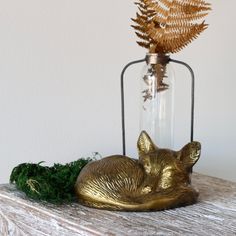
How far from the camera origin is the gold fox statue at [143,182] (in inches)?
29.5

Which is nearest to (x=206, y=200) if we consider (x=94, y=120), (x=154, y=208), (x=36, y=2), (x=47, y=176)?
(x=154, y=208)

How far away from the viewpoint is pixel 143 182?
76 cm

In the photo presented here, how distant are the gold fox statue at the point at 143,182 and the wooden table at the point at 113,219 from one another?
0.01 m

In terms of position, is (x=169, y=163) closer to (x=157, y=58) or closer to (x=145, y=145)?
(x=145, y=145)

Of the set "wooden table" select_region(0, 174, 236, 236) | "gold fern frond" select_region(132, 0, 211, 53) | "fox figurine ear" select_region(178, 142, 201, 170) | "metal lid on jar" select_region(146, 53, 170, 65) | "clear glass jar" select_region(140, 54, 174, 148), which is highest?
"gold fern frond" select_region(132, 0, 211, 53)

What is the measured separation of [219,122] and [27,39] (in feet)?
1.65

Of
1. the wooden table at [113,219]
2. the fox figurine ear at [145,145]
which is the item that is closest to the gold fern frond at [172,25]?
the fox figurine ear at [145,145]

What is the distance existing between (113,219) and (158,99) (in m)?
0.25

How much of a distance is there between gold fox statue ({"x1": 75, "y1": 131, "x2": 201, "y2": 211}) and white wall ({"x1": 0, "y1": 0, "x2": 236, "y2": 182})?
0.41 m

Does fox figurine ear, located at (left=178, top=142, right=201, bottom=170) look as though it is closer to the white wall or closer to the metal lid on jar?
the metal lid on jar

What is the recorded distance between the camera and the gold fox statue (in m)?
0.75

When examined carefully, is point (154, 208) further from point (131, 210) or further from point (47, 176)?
point (47, 176)

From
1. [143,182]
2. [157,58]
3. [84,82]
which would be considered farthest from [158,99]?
[84,82]

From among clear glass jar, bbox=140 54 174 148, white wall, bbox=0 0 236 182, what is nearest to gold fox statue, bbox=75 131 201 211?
clear glass jar, bbox=140 54 174 148
